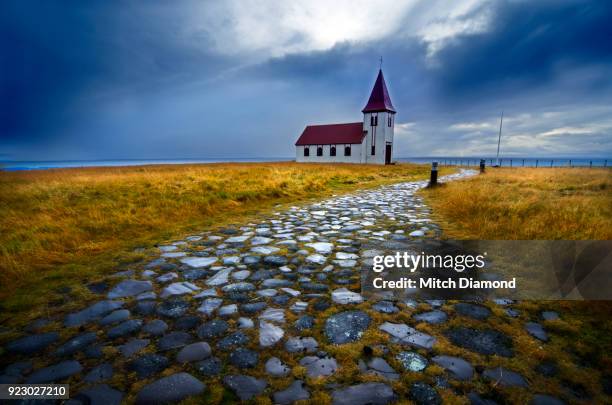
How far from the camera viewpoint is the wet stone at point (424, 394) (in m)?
1.64

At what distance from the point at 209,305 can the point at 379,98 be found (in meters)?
45.1

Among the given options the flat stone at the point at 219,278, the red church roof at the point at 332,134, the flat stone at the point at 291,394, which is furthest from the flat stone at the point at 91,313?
the red church roof at the point at 332,134

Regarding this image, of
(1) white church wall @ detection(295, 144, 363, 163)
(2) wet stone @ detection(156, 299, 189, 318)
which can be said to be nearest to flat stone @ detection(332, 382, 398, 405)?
(2) wet stone @ detection(156, 299, 189, 318)

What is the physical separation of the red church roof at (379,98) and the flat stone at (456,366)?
43.7m

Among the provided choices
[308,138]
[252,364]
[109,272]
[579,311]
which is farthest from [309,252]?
[308,138]

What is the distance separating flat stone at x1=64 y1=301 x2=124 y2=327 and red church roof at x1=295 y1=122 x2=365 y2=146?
150 feet

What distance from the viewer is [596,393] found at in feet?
5.48

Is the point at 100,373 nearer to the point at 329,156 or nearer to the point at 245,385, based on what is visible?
the point at 245,385

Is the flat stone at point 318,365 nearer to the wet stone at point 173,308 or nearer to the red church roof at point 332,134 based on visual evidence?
the wet stone at point 173,308

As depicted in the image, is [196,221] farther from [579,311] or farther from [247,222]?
[579,311]

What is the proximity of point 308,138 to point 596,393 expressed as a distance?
51736 mm

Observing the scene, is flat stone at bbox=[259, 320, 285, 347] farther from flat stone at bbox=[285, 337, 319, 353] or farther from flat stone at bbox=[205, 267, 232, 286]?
flat stone at bbox=[205, 267, 232, 286]

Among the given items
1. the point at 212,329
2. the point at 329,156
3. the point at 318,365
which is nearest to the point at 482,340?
the point at 318,365

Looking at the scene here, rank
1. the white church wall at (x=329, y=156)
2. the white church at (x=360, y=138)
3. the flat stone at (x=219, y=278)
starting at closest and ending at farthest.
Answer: the flat stone at (x=219, y=278) < the white church at (x=360, y=138) < the white church wall at (x=329, y=156)
